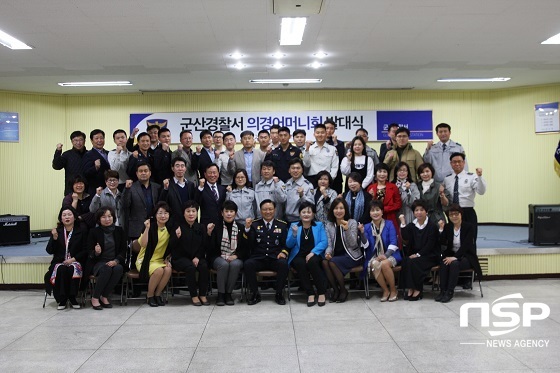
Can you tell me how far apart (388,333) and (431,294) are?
1.86m

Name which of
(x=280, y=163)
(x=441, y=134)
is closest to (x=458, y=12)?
(x=441, y=134)

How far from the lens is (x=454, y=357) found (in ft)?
13.3

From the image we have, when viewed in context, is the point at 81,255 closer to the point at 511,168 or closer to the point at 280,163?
the point at 280,163

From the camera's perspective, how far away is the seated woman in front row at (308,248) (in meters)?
6.02

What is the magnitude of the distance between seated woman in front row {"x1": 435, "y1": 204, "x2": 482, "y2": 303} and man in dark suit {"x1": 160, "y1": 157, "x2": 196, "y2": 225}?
121 inches

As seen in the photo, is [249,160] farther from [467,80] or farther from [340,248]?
[467,80]

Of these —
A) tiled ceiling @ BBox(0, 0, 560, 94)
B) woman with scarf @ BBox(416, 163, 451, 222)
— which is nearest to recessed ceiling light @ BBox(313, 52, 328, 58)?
tiled ceiling @ BBox(0, 0, 560, 94)

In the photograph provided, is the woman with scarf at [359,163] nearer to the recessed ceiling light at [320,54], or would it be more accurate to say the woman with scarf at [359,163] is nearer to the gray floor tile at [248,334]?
the recessed ceiling light at [320,54]

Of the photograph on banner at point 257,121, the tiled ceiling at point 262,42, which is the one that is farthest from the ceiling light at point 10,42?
the photograph on banner at point 257,121

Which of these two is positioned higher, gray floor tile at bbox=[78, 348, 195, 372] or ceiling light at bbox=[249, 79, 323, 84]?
ceiling light at bbox=[249, 79, 323, 84]

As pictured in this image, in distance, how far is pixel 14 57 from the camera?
795cm

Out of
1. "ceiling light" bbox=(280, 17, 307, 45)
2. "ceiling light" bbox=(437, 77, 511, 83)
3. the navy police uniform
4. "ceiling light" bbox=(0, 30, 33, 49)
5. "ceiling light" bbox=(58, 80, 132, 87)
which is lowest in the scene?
the navy police uniform

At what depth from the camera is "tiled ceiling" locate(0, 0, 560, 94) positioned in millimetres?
5965

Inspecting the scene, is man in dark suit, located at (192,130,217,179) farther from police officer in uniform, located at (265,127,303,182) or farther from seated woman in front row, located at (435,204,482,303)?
seated woman in front row, located at (435,204,482,303)
